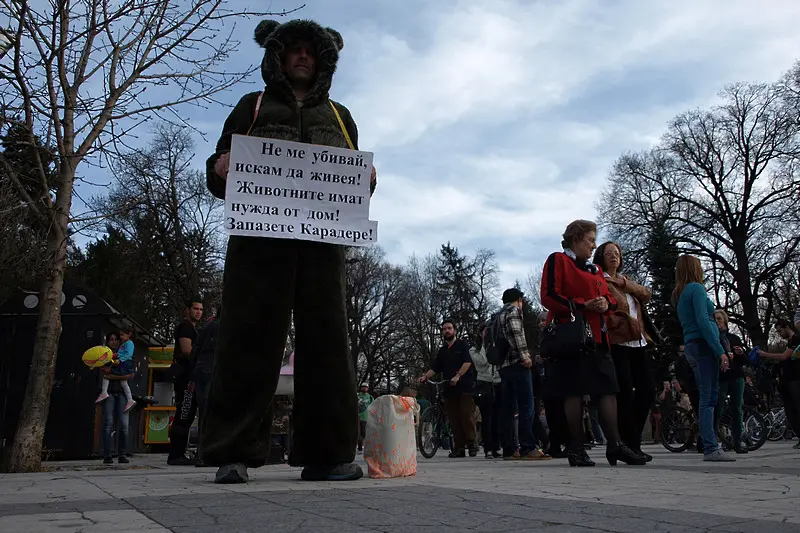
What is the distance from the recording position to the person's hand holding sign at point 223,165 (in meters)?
4.44

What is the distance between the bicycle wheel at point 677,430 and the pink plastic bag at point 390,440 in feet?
22.4

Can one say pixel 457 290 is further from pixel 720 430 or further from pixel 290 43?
pixel 290 43

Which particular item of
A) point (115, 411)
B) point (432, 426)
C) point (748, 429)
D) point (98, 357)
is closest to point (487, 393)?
point (432, 426)

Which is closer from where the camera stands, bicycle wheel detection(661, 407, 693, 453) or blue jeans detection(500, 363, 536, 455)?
blue jeans detection(500, 363, 536, 455)

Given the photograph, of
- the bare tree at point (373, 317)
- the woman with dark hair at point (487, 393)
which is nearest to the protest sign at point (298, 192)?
the woman with dark hair at point (487, 393)

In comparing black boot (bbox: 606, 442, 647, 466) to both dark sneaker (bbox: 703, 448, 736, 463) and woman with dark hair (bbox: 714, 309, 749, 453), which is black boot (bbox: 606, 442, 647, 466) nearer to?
dark sneaker (bbox: 703, 448, 736, 463)

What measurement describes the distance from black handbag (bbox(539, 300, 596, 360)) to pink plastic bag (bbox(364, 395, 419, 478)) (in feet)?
5.09

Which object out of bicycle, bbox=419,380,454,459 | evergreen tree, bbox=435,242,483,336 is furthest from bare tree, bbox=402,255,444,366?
bicycle, bbox=419,380,454,459

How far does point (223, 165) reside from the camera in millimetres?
4453

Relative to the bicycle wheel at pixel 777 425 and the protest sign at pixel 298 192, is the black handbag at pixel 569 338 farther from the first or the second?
the bicycle wheel at pixel 777 425

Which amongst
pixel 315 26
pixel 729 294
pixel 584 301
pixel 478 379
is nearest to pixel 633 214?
pixel 729 294

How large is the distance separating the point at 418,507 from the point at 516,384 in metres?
7.17

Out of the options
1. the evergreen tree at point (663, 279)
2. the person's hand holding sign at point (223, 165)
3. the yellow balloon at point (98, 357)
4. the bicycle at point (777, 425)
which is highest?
the evergreen tree at point (663, 279)

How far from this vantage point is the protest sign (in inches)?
171
